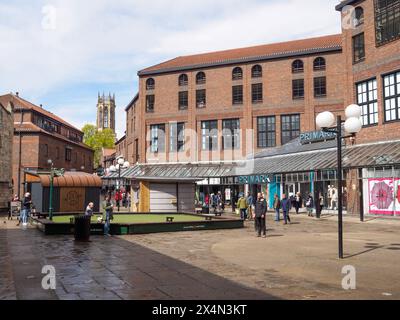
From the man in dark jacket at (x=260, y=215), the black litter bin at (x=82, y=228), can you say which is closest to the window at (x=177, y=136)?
the man in dark jacket at (x=260, y=215)

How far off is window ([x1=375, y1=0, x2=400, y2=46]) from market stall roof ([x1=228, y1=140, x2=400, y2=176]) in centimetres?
718

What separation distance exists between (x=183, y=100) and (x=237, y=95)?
23.0 ft

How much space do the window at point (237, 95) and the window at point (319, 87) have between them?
860 centimetres

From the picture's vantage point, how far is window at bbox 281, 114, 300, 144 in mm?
47219

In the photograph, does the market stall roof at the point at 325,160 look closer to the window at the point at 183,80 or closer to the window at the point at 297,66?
the window at the point at 297,66

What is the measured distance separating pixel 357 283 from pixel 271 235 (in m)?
9.37

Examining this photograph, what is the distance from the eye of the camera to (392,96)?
1106 inches

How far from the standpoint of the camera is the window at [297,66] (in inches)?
1881

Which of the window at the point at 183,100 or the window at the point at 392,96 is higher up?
the window at the point at 183,100

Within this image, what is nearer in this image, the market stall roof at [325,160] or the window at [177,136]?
the market stall roof at [325,160]

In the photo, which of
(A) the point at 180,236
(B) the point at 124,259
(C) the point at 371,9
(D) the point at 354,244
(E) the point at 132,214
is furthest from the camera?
(C) the point at 371,9

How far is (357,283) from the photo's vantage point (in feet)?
27.9
